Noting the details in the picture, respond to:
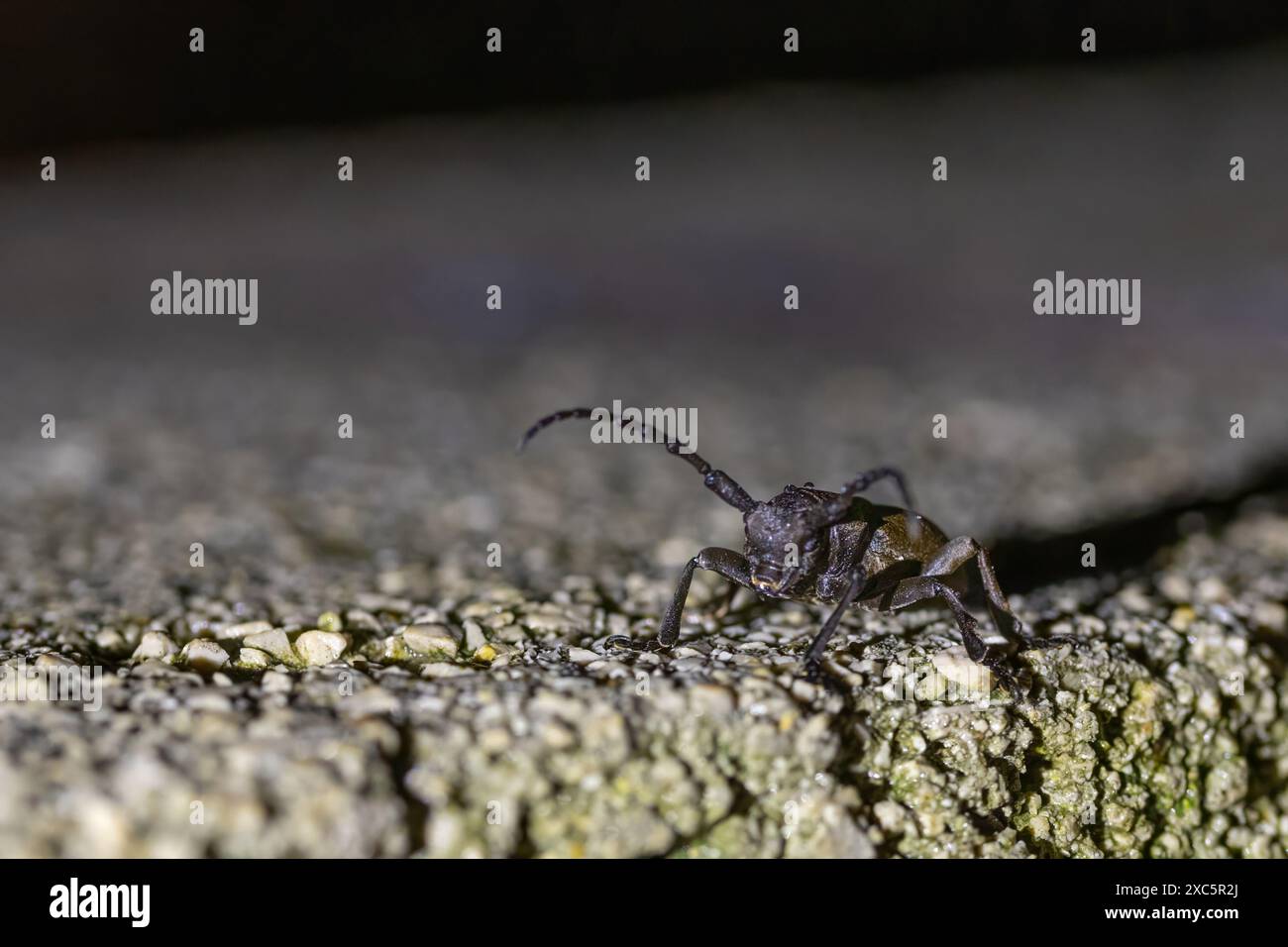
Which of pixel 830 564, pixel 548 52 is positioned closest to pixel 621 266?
pixel 548 52

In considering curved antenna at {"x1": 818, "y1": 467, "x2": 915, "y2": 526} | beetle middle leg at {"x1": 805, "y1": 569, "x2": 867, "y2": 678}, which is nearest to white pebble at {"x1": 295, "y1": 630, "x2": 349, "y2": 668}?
beetle middle leg at {"x1": 805, "y1": 569, "x2": 867, "y2": 678}

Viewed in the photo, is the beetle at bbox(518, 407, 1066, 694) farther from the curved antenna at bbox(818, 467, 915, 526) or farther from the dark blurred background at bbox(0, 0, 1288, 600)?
the dark blurred background at bbox(0, 0, 1288, 600)

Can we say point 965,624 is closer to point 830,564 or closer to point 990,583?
point 990,583

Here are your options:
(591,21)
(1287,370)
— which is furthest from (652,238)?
(1287,370)

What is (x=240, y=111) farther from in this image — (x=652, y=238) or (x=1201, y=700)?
(x=1201, y=700)

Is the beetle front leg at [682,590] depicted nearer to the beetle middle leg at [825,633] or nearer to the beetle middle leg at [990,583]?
the beetle middle leg at [825,633]

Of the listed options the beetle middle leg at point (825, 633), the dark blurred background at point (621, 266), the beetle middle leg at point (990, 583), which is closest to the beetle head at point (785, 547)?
the beetle middle leg at point (825, 633)

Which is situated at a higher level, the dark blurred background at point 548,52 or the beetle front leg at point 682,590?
the dark blurred background at point 548,52

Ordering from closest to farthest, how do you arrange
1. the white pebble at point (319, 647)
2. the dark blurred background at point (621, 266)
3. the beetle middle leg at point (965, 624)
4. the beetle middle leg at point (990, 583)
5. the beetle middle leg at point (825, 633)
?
1. the beetle middle leg at point (825, 633)
2. the beetle middle leg at point (965, 624)
3. the white pebble at point (319, 647)
4. the beetle middle leg at point (990, 583)
5. the dark blurred background at point (621, 266)
